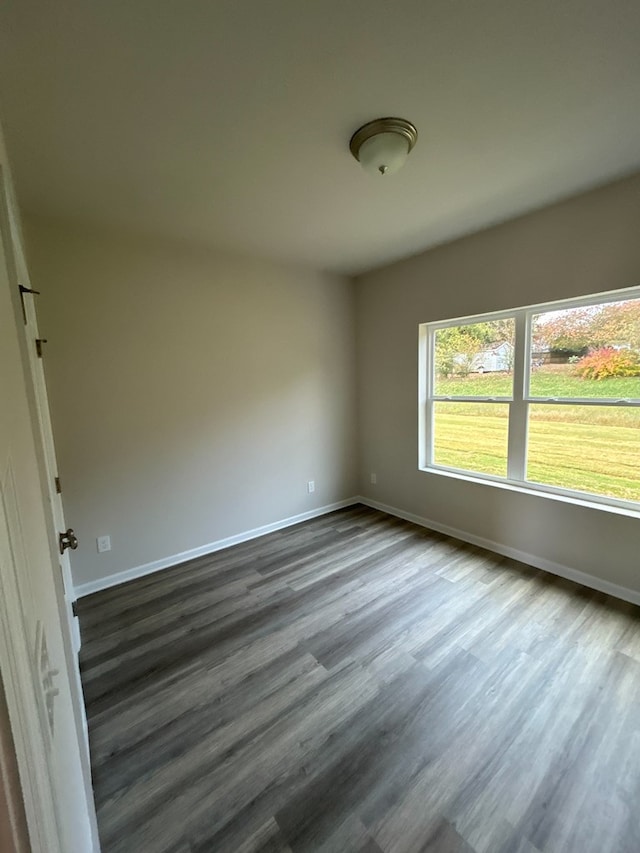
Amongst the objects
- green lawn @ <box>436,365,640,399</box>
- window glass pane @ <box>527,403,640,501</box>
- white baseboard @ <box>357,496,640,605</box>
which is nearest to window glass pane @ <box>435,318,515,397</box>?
green lawn @ <box>436,365,640,399</box>

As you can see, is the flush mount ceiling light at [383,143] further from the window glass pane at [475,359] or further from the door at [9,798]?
the door at [9,798]

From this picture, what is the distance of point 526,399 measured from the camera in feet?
9.00

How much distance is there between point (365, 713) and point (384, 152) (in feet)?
8.50

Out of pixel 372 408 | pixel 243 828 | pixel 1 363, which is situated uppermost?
pixel 1 363

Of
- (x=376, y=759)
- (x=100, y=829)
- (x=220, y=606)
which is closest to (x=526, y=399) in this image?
(x=376, y=759)

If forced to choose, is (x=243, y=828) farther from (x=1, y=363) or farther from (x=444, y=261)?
(x=444, y=261)

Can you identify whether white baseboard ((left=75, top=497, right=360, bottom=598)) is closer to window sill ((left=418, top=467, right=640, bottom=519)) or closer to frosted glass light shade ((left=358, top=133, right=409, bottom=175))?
window sill ((left=418, top=467, right=640, bottom=519))

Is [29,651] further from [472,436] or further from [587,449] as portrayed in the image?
[472,436]

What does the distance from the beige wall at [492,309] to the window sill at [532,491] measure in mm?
36

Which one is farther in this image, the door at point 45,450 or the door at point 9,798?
the door at point 45,450

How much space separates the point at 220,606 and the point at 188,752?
0.93 metres

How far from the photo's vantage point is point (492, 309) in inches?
110

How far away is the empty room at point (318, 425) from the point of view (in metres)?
1.16

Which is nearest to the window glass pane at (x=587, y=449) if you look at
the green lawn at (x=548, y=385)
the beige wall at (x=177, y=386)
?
the green lawn at (x=548, y=385)
